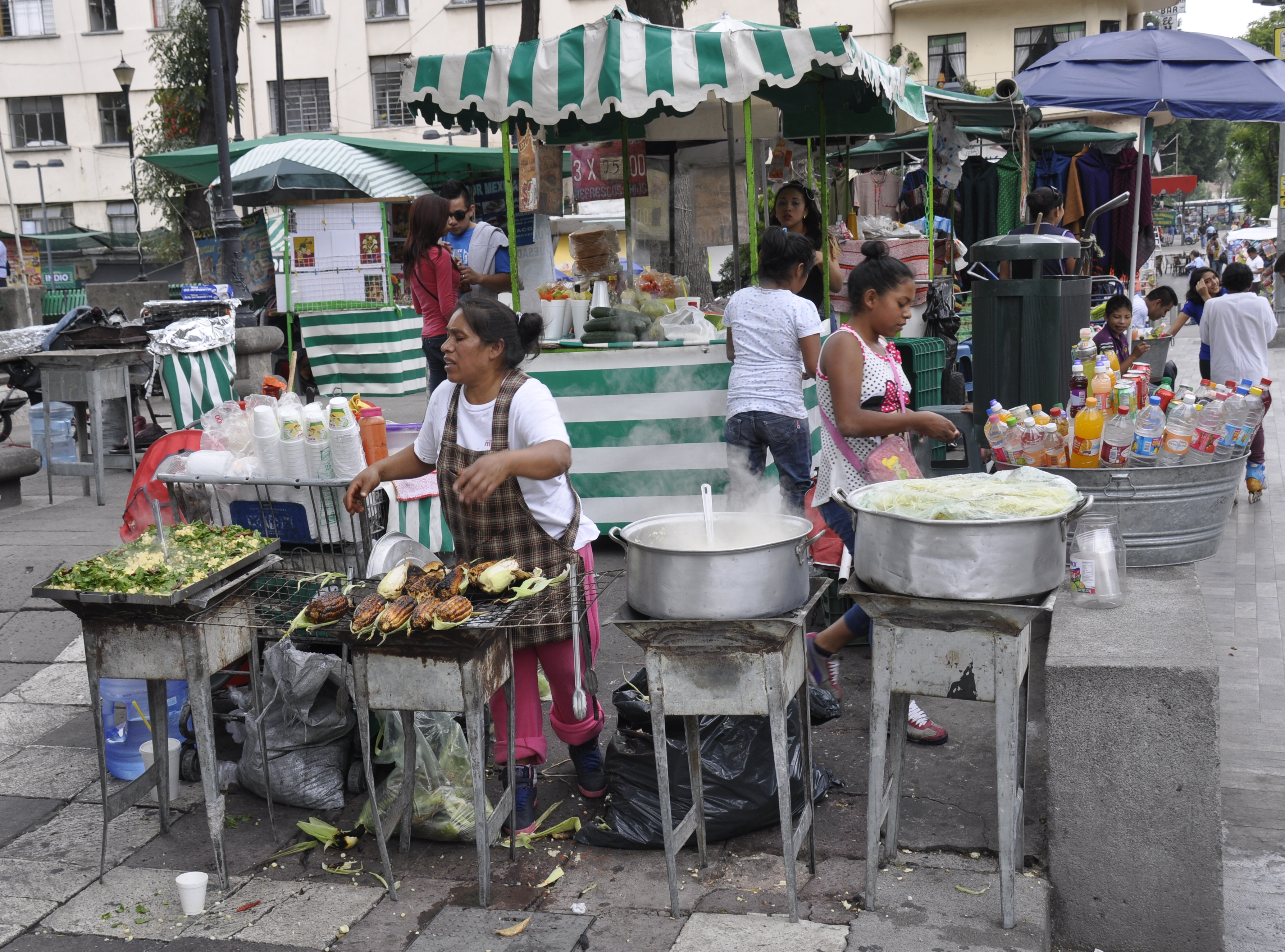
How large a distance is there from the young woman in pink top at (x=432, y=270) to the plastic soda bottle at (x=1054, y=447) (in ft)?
13.6

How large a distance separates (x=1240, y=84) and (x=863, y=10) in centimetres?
2291

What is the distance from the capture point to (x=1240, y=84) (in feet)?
32.2

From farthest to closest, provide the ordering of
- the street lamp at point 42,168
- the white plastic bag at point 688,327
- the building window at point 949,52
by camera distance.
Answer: the street lamp at point 42,168 < the building window at point 949,52 < the white plastic bag at point 688,327

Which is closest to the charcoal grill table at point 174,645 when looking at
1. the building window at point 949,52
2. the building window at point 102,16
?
the building window at point 949,52

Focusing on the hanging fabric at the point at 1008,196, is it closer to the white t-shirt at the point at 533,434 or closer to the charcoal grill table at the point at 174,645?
the white t-shirt at the point at 533,434

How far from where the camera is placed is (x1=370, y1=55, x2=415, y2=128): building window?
32375 millimetres

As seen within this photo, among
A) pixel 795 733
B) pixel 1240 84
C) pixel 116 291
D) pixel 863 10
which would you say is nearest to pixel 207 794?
pixel 795 733

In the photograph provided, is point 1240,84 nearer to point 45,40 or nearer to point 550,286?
point 550,286

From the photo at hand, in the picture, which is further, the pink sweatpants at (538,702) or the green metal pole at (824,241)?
the green metal pole at (824,241)

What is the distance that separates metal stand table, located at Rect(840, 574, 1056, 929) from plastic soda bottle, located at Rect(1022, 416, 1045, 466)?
1105 mm

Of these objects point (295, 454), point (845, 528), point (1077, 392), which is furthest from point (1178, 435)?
point (295, 454)

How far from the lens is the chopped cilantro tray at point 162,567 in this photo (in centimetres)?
341

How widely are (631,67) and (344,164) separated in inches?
320

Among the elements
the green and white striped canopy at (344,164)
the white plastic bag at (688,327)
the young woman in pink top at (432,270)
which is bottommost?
the white plastic bag at (688,327)
